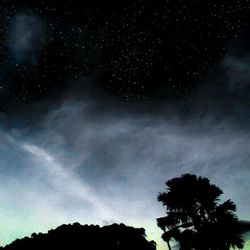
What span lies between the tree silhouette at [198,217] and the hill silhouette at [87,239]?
15.5ft

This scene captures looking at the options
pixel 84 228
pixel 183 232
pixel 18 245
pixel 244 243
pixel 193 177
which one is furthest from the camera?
pixel 84 228

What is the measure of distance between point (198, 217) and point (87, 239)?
341 inches

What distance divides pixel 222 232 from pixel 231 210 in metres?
1.97

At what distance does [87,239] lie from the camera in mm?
22359

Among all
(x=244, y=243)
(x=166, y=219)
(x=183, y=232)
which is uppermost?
(x=166, y=219)

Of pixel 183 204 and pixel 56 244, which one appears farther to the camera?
pixel 56 244

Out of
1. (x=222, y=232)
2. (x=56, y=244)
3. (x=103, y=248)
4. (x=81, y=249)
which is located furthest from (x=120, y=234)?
(x=222, y=232)

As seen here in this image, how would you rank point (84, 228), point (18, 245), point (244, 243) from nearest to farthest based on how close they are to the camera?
point (244, 243) → point (18, 245) → point (84, 228)

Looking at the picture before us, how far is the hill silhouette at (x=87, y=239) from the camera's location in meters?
21.5

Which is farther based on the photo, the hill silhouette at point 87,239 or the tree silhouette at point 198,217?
the hill silhouette at point 87,239

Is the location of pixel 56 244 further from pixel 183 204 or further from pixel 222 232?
pixel 222 232

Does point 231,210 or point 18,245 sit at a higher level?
point 18,245

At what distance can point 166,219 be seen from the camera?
19.4 meters

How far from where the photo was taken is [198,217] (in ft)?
61.3
